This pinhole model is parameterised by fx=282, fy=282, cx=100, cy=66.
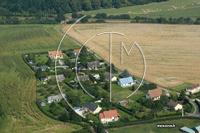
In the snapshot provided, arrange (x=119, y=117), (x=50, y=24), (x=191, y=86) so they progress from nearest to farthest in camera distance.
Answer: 1. (x=119, y=117)
2. (x=191, y=86)
3. (x=50, y=24)

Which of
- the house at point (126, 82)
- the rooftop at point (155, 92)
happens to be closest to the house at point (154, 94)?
the rooftop at point (155, 92)

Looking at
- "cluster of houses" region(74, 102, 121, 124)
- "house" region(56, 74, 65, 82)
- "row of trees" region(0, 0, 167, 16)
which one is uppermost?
"row of trees" region(0, 0, 167, 16)

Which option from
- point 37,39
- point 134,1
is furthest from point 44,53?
point 134,1

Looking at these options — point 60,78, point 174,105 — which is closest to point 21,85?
point 60,78

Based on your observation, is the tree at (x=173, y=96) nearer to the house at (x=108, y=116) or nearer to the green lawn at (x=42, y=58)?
the house at (x=108, y=116)

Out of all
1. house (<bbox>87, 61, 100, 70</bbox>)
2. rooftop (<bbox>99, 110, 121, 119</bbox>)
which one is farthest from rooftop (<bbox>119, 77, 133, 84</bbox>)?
rooftop (<bbox>99, 110, 121, 119</bbox>)

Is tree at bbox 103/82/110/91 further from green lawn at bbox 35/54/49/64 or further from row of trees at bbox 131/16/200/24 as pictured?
row of trees at bbox 131/16/200/24

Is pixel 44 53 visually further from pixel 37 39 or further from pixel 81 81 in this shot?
pixel 81 81
